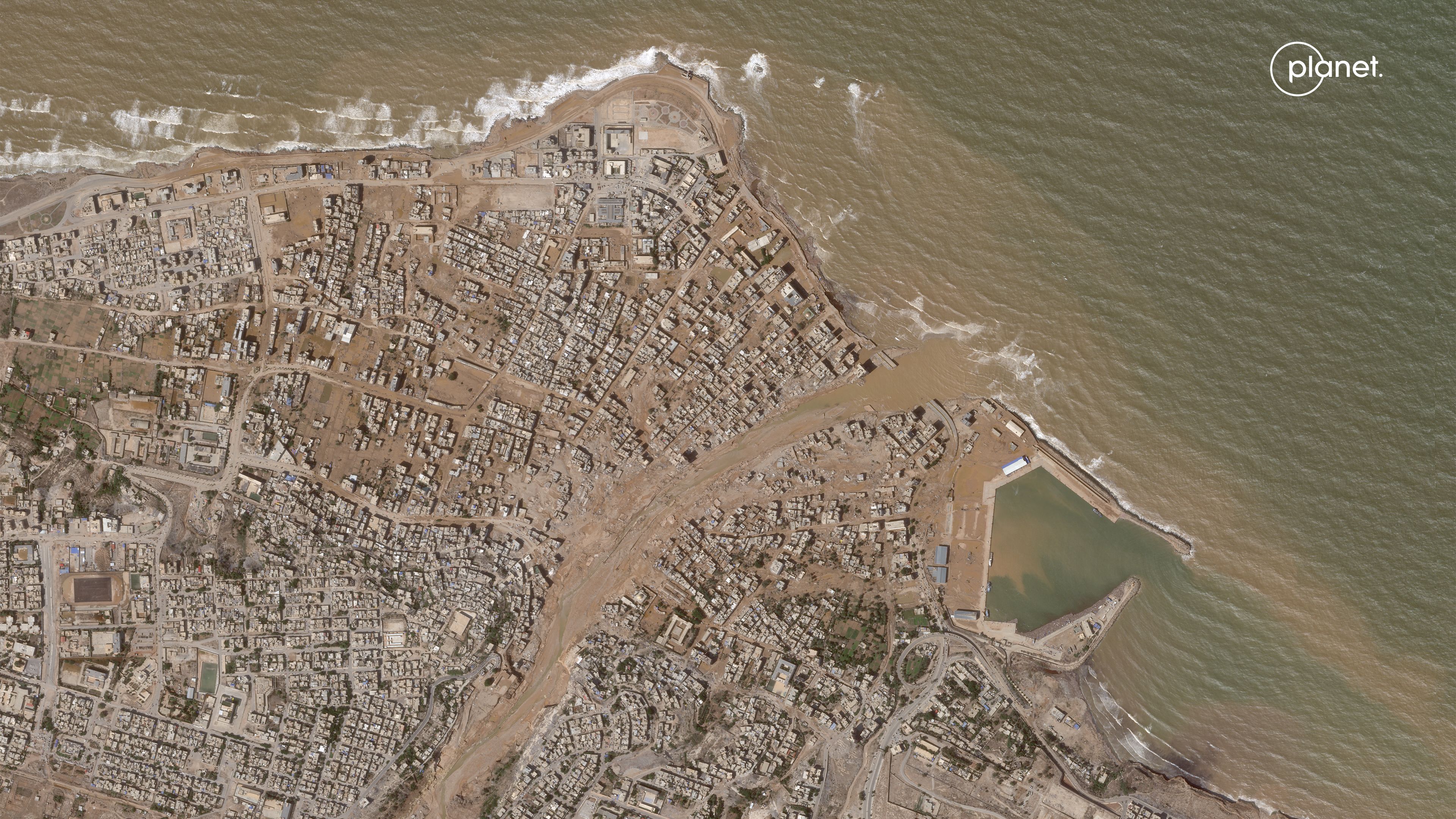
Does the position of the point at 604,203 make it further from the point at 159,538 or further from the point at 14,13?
the point at 14,13

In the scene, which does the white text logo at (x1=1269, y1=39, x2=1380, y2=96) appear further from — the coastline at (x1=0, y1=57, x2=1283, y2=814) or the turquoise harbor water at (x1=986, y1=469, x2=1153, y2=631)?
the turquoise harbor water at (x1=986, y1=469, x2=1153, y2=631)

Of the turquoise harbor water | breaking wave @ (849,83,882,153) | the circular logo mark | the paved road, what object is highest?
the circular logo mark

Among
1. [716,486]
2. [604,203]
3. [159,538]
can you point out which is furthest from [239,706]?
[604,203]

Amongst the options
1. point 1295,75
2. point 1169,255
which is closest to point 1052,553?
point 1169,255

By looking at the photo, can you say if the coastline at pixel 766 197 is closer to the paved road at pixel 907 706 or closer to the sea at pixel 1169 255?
the sea at pixel 1169 255

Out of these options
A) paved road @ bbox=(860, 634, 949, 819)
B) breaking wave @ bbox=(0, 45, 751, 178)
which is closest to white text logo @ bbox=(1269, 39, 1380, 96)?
breaking wave @ bbox=(0, 45, 751, 178)

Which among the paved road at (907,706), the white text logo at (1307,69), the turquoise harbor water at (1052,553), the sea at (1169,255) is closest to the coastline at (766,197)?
the sea at (1169,255)

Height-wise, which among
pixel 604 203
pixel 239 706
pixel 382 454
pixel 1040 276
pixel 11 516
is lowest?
pixel 239 706
